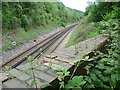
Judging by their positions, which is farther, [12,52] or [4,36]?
[4,36]

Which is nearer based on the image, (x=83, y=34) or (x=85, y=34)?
(x=85, y=34)

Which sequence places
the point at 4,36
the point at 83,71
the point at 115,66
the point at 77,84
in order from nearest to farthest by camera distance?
the point at 77,84 < the point at 115,66 < the point at 83,71 < the point at 4,36

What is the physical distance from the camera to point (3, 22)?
8930 millimetres

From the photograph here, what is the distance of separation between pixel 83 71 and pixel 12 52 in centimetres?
636

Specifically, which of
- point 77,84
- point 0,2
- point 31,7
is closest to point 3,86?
point 77,84

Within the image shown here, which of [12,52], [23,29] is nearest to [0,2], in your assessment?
[23,29]

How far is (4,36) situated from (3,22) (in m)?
1.52

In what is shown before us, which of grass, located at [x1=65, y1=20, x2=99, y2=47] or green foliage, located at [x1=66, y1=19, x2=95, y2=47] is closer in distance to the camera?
grass, located at [x1=65, y1=20, x2=99, y2=47]

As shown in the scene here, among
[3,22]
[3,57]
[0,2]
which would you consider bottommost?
[3,57]

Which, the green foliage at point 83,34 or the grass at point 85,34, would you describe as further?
the green foliage at point 83,34

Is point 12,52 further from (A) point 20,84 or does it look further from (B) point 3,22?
(A) point 20,84

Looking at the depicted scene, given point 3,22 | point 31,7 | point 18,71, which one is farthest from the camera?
point 31,7

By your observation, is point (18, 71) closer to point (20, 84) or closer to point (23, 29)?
point (20, 84)

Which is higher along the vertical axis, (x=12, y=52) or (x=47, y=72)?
(x=47, y=72)
